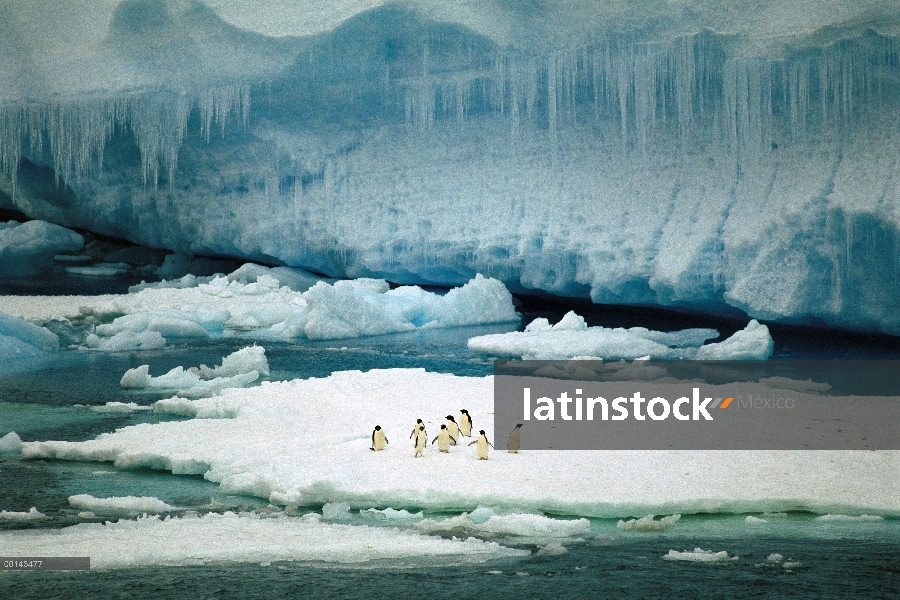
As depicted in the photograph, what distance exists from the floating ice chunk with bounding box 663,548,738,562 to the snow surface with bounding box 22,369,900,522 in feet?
2.47

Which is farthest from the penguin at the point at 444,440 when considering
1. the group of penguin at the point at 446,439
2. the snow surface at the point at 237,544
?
the snow surface at the point at 237,544

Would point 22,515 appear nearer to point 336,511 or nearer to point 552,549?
point 336,511

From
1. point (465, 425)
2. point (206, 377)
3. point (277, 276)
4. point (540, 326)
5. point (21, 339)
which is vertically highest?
point (277, 276)

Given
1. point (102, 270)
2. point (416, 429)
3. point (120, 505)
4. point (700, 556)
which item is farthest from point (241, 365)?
point (102, 270)

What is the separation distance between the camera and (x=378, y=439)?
332 inches

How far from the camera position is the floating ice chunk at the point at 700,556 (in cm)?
639

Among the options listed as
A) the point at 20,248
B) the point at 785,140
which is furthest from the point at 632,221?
the point at 20,248

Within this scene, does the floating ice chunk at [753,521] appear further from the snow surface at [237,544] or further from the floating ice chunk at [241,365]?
the floating ice chunk at [241,365]

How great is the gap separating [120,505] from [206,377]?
225 inches

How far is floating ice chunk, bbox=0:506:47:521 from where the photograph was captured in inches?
277

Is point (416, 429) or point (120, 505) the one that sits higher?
point (416, 429)

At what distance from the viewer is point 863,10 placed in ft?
44.1

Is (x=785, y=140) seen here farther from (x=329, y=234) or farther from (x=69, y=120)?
(x=69, y=120)

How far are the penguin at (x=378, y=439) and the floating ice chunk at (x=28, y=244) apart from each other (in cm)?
1987
